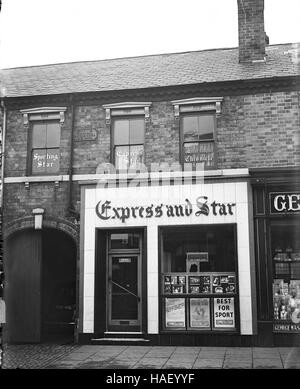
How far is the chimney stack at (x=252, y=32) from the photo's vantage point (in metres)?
12.6

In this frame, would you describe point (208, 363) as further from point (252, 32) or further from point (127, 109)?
point (252, 32)

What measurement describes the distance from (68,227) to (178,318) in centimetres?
345

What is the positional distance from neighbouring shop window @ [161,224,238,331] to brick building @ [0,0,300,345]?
24 mm

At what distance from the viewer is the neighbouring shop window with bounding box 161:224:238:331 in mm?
11531

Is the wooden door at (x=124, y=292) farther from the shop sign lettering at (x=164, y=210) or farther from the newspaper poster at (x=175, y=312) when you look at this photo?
the shop sign lettering at (x=164, y=210)

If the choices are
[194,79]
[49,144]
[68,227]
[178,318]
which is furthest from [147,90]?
[178,318]

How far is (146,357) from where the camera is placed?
10039 mm

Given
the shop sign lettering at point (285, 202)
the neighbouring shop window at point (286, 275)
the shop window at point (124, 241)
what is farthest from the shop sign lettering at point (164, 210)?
the neighbouring shop window at point (286, 275)

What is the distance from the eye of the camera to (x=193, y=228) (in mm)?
11891

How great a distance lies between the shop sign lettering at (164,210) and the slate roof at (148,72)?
2.92 metres

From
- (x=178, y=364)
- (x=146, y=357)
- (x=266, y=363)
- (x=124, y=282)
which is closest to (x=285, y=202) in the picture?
(x=266, y=363)

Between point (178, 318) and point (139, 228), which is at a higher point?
point (139, 228)

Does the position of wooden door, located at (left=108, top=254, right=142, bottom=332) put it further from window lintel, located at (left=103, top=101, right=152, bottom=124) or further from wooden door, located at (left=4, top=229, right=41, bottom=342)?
window lintel, located at (left=103, top=101, right=152, bottom=124)
